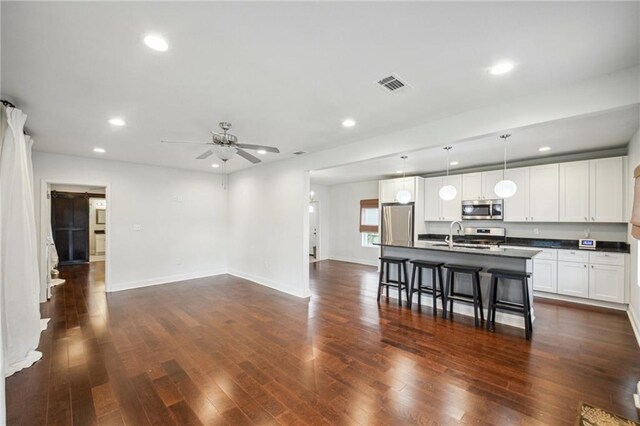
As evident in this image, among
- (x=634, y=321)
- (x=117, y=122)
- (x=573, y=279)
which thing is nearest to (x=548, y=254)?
(x=573, y=279)

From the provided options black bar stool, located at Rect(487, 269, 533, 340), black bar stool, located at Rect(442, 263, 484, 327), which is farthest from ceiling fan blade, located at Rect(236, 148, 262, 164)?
black bar stool, located at Rect(487, 269, 533, 340)

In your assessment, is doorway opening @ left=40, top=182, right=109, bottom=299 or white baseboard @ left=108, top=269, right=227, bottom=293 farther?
doorway opening @ left=40, top=182, right=109, bottom=299

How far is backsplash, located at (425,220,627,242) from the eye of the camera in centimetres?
479

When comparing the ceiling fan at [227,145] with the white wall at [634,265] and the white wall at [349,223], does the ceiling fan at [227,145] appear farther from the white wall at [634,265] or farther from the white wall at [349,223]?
the white wall at [349,223]

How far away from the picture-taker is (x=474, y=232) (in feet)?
20.4

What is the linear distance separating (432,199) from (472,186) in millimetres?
978

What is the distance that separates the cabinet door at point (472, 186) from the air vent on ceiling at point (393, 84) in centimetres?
437

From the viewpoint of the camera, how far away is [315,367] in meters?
2.71

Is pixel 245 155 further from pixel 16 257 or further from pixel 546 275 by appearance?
pixel 546 275

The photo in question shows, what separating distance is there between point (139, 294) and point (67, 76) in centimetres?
419

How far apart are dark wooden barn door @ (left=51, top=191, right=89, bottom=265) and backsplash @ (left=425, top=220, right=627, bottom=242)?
36.6ft

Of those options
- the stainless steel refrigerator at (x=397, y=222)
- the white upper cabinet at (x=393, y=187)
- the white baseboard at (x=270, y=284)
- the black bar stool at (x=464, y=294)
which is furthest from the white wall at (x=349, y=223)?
the black bar stool at (x=464, y=294)

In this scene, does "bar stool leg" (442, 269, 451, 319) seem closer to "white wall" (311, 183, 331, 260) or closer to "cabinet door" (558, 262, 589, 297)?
"cabinet door" (558, 262, 589, 297)

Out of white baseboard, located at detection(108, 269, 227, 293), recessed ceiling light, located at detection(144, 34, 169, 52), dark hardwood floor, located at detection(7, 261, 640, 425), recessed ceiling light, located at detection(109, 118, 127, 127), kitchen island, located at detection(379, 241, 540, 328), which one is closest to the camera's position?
recessed ceiling light, located at detection(144, 34, 169, 52)
